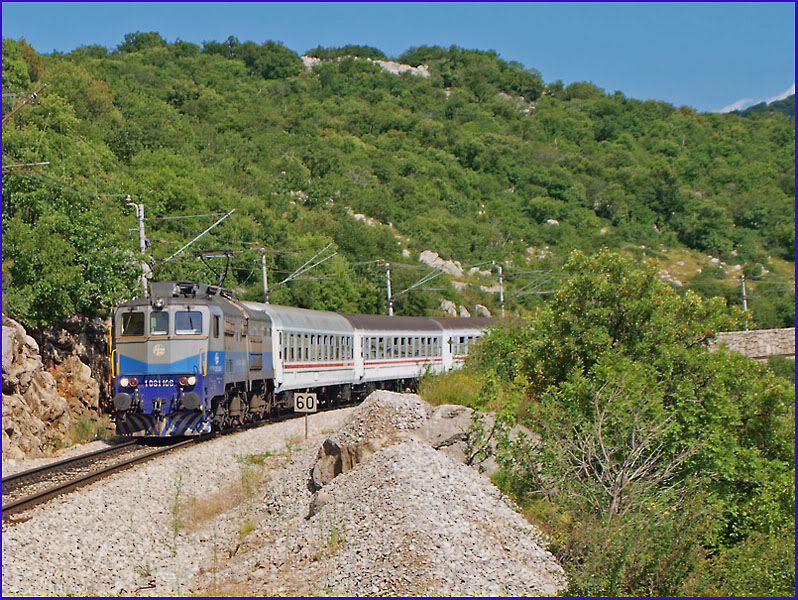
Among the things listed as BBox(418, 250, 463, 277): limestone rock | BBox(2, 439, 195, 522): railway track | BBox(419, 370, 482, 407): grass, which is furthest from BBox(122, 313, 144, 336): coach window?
BBox(418, 250, 463, 277): limestone rock

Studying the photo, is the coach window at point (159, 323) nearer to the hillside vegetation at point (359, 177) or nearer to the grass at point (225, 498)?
the hillside vegetation at point (359, 177)

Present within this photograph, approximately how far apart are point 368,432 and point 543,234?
88.0 m

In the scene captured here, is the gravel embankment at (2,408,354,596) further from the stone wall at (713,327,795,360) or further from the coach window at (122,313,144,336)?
the stone wall at (713,327,795,360)

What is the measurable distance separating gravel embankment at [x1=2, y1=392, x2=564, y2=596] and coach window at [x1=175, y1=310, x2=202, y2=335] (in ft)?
17.1

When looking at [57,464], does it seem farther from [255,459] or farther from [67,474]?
[255,459]

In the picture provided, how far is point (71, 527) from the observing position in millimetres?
14188

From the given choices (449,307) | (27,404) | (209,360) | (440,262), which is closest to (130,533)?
(209,360)

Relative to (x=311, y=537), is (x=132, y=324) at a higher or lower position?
higher

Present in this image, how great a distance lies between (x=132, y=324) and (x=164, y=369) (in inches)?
56.1

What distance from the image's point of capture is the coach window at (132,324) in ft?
73.9

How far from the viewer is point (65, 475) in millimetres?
18531

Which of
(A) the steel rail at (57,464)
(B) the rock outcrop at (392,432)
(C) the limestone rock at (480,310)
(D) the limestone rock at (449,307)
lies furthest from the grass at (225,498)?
(C) the limestone rock at (480,310)

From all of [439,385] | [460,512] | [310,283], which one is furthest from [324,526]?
[310,283]

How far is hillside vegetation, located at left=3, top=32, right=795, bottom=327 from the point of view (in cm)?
3244
